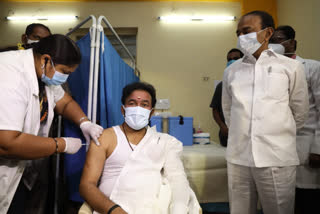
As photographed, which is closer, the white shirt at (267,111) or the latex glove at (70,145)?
the latex glove at (70,145)

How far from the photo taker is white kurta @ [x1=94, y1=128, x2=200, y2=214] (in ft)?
3.38


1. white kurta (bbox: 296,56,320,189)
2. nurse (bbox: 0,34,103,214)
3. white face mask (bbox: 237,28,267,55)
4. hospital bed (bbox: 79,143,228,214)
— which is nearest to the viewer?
nurse (bbox: 0,34,103,214)

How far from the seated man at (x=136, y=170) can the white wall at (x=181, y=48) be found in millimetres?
2171

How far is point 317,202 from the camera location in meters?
1.62

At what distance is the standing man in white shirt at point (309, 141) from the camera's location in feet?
4.90

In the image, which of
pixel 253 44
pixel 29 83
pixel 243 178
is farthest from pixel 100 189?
pixel 253 44

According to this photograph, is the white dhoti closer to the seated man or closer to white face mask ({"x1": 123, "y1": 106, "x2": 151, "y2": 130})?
the seated man

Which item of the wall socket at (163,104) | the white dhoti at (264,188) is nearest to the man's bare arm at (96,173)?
the white dhoti at (264,188)

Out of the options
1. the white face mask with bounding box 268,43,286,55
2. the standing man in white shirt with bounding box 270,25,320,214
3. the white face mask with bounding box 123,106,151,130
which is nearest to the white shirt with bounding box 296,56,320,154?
the standing man in white shirt with bounding box 270,25,320,214

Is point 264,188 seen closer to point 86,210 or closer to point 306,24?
point 86,210

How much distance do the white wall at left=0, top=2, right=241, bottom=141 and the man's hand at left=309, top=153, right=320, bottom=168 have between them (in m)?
2.05

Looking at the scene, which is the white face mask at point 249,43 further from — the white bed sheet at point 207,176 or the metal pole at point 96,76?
the white bed sheet at point 207,176

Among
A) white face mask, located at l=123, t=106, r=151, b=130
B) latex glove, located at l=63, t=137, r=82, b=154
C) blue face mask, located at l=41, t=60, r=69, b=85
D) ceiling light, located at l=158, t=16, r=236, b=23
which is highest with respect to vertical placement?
ceiling light, located at l=158, t=16, r=236, b=23

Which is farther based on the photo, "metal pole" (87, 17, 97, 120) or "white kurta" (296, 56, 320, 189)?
"white kurta" (296, 56, 320, 189)
